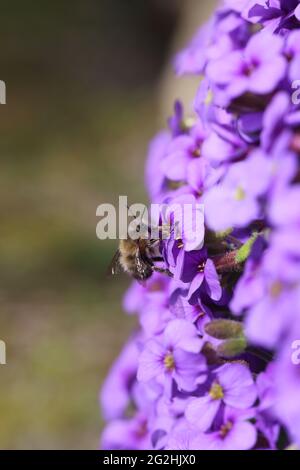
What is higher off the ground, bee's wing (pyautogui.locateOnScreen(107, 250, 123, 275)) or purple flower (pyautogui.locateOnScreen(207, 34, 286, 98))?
purple flower (pyautogui.locateOnScreen(207, 34, 286, 98))

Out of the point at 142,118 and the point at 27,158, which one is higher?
the point at 142,118

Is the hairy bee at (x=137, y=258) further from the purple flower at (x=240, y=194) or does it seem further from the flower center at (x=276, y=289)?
the flower center at (x=276, y=289)

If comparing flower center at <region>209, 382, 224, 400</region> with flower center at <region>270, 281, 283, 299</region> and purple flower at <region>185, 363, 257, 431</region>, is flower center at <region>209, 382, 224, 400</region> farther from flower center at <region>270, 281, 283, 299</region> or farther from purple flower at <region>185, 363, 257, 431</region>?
flower center at <region>270, 281, 283, 299</region>

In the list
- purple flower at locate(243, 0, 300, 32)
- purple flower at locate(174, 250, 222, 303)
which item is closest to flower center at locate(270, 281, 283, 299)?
purple flower at locate(174, 250, 222, 303)

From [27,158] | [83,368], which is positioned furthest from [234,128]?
[27,158]

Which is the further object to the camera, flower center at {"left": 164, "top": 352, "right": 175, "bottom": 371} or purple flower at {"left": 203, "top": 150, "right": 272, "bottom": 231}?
flower center at {"left": 164, "top": 352, "right": 175, "bottom": 371}

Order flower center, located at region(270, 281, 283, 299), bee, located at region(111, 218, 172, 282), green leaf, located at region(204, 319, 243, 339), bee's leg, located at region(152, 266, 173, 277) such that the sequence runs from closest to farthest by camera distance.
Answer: flower center, located at region(270, 281, 283, 299)
green leaf, located at region(204, 319, 243, 339)
bee's leg, located at region(152, 266, 173, 277)
bee, located at region(111, 218, 172, 282)

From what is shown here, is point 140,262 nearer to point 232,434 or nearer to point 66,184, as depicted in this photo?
point 232,434

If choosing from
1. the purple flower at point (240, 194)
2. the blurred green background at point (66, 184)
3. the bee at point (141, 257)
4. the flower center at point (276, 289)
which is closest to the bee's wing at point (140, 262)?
the bee at point (141, 257)

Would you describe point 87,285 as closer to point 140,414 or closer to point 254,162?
point 140,414
